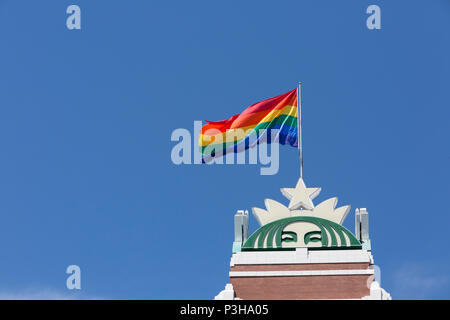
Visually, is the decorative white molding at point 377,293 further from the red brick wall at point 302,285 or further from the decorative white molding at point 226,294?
the decorative white molding at point 226,294

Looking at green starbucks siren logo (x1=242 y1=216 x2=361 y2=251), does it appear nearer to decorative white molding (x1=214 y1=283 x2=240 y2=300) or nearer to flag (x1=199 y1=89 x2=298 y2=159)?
decorative white molding (x1=214 y1=283 x2=240 y2=300)

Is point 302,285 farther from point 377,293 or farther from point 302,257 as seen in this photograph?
point 377,293

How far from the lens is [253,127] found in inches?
1417

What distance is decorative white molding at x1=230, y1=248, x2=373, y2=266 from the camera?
30938mm

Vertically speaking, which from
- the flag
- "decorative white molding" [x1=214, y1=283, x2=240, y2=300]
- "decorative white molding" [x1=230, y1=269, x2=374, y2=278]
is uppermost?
the flag

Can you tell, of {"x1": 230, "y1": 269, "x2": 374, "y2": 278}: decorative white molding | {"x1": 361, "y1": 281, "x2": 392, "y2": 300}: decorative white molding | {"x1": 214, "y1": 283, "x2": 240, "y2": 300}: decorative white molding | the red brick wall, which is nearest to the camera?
{"x1": 361, "y1": 281, "x2": 392, "y2": 300}: decorative white molding

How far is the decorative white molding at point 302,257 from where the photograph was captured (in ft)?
102

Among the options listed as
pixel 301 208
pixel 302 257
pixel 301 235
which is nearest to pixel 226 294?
pixel 302 257

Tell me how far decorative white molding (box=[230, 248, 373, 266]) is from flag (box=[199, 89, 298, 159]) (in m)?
6.18

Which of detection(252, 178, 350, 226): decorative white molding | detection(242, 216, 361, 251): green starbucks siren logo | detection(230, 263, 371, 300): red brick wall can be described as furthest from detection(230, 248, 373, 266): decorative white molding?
detection(252, 178, 350, 226): decorative white molding

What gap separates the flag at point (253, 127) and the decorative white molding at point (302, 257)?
618 cm

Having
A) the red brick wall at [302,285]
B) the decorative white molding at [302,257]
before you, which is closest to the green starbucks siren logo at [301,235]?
the decorative white molding at [302,257]

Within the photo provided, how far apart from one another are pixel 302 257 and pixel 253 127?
7.92 metres
